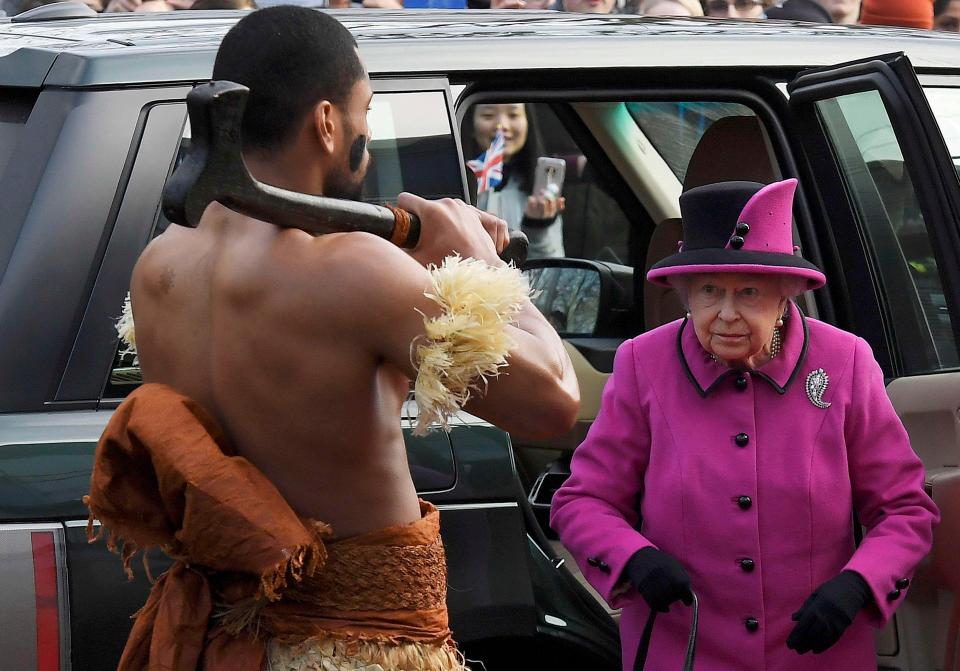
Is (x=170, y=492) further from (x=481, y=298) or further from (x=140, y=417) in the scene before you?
(x=481, y=298)

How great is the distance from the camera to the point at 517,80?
3.06 metres

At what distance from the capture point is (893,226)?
3.18 metres

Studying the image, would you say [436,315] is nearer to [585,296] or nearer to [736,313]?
[736,313]

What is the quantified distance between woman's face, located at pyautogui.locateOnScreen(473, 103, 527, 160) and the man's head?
351cm

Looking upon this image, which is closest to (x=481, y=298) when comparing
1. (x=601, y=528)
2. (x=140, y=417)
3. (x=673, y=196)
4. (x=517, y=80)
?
(x=140, y=417)

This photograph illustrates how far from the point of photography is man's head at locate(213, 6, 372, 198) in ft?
6.45

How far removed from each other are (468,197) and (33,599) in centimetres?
116

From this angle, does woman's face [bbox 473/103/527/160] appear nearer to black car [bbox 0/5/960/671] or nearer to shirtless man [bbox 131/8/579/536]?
black car [bbox 0/5/960/671]

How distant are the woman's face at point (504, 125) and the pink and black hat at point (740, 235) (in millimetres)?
2911

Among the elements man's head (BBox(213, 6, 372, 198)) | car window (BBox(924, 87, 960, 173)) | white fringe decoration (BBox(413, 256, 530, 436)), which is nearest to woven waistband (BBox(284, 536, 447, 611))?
white fringe decoration (BBox(413, 256, 530, 436))

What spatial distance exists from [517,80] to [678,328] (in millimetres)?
703

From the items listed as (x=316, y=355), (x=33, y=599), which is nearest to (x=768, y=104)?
(x=316, y=355)

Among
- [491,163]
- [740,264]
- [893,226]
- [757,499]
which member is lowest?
[491,163]

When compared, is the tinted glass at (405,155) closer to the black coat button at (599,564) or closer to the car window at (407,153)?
the car window at (407,153)
